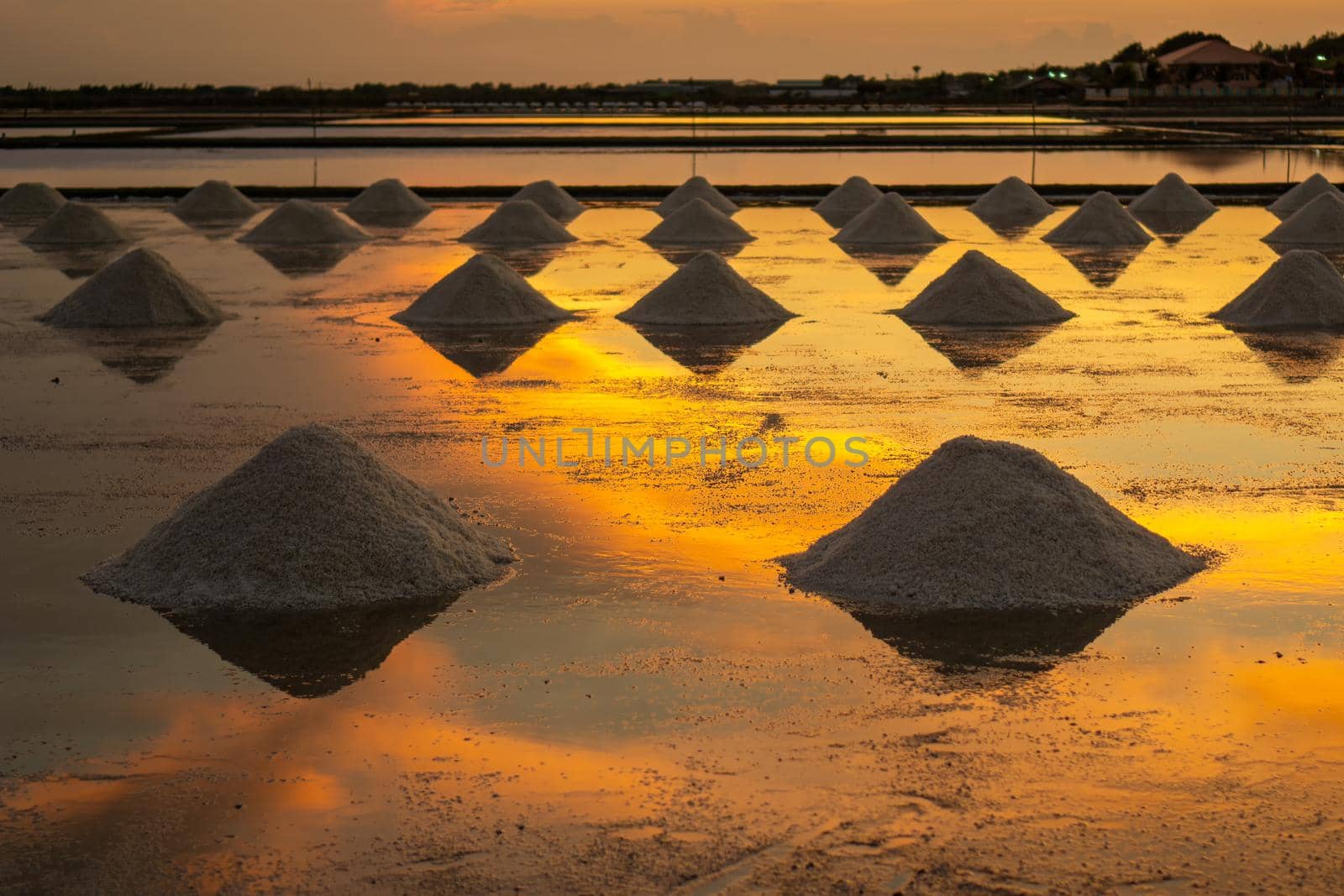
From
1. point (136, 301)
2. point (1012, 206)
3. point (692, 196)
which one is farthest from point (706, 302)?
point (1012, 206)

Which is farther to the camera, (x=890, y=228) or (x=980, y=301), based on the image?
(x=890, y=228)

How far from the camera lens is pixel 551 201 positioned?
27.5m

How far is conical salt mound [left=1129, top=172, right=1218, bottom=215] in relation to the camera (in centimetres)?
2750

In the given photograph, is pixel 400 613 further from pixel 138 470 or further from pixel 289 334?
pixel 289 334

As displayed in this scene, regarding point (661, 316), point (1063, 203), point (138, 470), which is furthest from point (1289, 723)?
point (1063, 203)

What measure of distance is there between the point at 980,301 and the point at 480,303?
15.1ft

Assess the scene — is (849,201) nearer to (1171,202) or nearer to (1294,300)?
(1171,202)

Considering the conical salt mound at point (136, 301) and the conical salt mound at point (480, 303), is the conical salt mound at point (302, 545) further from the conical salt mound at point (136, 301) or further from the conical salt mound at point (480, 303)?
the conical salt mound at point (136, 301)

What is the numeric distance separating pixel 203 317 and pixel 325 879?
1151 centimetres

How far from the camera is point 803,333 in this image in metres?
14.4

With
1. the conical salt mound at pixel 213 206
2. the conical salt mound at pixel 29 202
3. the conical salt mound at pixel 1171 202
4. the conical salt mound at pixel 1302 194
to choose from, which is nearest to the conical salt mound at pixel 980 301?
the conical salt mound at pixel 1171 202

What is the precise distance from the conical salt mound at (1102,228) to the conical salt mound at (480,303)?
989 cm

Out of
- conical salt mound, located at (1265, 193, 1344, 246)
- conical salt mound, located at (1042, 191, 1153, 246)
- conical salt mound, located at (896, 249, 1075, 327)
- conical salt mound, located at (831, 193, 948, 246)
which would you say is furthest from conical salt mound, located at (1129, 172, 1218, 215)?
conical salt mound, located at (896, 249, 1075, 327)

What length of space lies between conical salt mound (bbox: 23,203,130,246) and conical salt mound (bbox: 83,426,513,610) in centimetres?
1653
